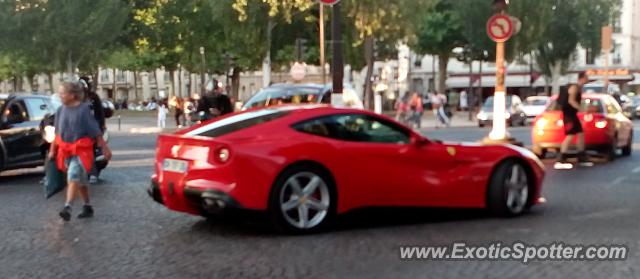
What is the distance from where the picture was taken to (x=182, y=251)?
6.67m

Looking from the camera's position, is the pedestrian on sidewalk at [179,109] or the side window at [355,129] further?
the pedestrian on sidewalk at [179,109]

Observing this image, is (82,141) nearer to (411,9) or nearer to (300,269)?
(300,269)

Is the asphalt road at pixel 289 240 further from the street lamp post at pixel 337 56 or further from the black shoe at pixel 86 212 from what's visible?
the street lamp post at pixel 337 56

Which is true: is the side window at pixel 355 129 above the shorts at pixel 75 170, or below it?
above

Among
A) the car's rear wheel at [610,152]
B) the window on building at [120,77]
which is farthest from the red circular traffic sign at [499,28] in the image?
the window on building at [120,77]

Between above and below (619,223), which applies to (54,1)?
above

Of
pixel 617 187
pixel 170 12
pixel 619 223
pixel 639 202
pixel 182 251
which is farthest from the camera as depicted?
pixel 170 12

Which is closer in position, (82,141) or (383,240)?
(383,240)

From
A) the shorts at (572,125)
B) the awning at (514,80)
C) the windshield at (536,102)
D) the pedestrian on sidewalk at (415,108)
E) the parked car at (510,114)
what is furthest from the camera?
the awning at (514,80)

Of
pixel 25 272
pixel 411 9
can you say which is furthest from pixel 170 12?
pixel 25 272

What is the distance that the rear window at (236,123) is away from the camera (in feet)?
24.3

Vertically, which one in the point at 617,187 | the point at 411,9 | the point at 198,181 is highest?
the point at 411,9

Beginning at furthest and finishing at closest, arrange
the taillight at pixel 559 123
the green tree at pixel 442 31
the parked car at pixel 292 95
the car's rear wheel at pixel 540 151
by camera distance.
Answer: the green tree at pixel 442 31 < the parked car at pixel 292 95 < the car's rear wheel at pixel 540 151 < the taillight at pixel 559 123

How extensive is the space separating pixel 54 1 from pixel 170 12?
6.55 metres
